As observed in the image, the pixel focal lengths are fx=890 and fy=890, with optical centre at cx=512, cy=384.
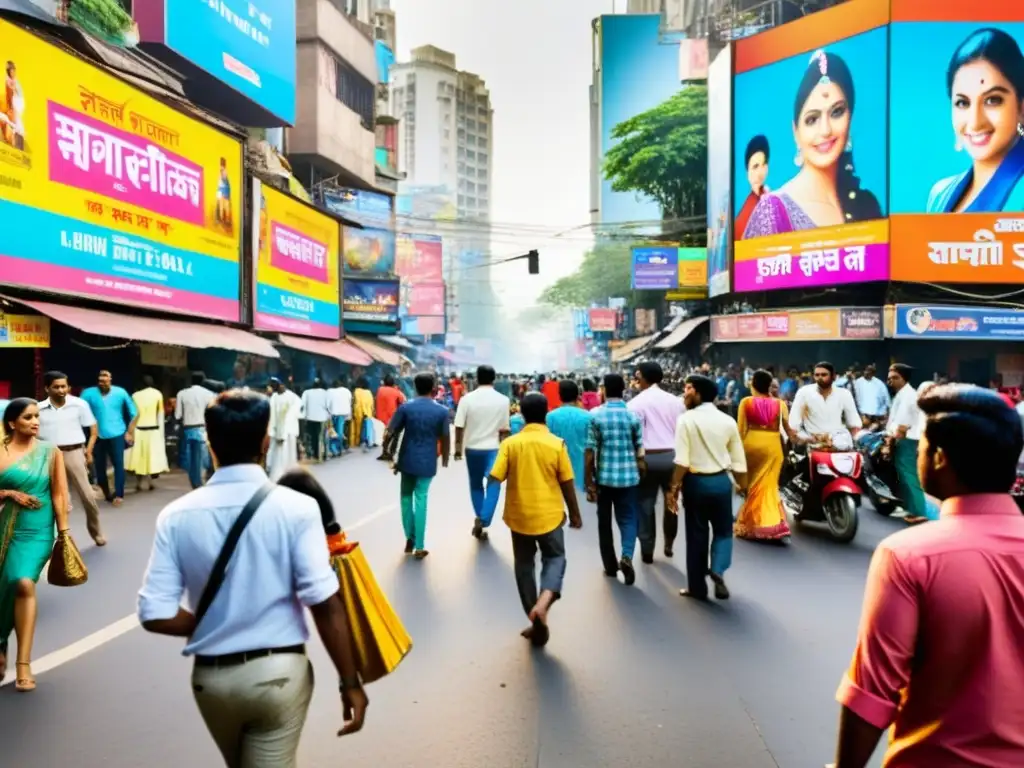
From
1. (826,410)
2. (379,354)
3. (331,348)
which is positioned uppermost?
(331,348)

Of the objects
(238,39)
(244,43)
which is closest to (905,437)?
(238,39)

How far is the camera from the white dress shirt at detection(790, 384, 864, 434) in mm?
8945

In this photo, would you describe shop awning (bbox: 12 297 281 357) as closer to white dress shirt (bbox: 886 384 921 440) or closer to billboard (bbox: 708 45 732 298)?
white dress shirt (bbox: 886 384 921 440)

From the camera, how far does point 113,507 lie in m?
11.4

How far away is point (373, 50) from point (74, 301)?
1156 inches

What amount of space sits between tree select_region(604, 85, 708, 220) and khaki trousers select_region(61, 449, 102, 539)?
1248 inches

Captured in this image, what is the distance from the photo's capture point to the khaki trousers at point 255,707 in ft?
8.01

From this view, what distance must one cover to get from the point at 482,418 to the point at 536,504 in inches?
135

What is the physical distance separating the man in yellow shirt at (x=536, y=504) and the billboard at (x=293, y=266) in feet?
52.0

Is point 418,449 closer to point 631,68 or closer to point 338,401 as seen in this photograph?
point 338,401

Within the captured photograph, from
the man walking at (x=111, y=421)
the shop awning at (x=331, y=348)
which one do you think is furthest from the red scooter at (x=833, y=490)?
the shop awning at (x=331, y=348)

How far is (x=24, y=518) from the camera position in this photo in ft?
15.7

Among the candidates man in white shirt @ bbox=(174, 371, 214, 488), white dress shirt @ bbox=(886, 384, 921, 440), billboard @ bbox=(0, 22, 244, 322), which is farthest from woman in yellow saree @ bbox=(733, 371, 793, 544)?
billboard @ bbox=(0, 22, 244, 322)

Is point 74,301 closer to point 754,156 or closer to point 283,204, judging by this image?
point 283,204
